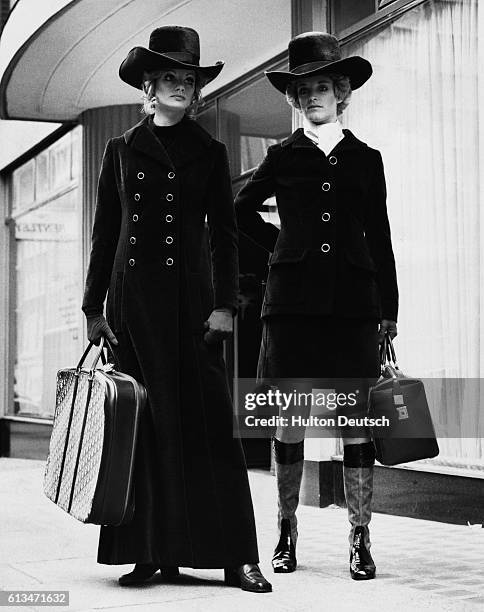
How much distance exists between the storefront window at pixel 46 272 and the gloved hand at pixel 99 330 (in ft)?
25.6

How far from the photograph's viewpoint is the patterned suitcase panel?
12.6ft

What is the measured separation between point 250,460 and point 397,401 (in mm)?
6301

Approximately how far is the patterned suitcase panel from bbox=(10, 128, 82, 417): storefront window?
25.5ft

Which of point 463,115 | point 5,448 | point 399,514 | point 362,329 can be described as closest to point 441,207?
point 463,115

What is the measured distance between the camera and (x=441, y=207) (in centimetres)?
650

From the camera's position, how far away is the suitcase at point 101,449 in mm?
3801

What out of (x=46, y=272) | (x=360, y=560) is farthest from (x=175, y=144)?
(x=46, y=272)

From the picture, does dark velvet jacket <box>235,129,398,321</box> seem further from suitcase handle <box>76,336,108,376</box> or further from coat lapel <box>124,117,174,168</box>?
suitcase handle <box>76,336,108,376</box>

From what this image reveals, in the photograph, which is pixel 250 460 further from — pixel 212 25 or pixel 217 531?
pixel 217 531

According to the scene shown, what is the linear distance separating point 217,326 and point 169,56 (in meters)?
1.03

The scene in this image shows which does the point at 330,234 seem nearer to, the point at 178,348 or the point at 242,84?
the point at 178,348

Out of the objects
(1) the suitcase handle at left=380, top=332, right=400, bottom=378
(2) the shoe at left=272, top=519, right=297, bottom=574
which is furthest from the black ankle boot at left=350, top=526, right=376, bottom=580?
(1) the suitcase handle at left=380, top=332, right=400, bottom=378

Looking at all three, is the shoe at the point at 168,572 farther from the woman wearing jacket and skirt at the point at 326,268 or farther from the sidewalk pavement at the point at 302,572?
the woman wearing jacket and skirt at the point at 326,268

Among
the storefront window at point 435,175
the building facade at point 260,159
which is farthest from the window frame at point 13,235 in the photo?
the storefront window at point 435,175
